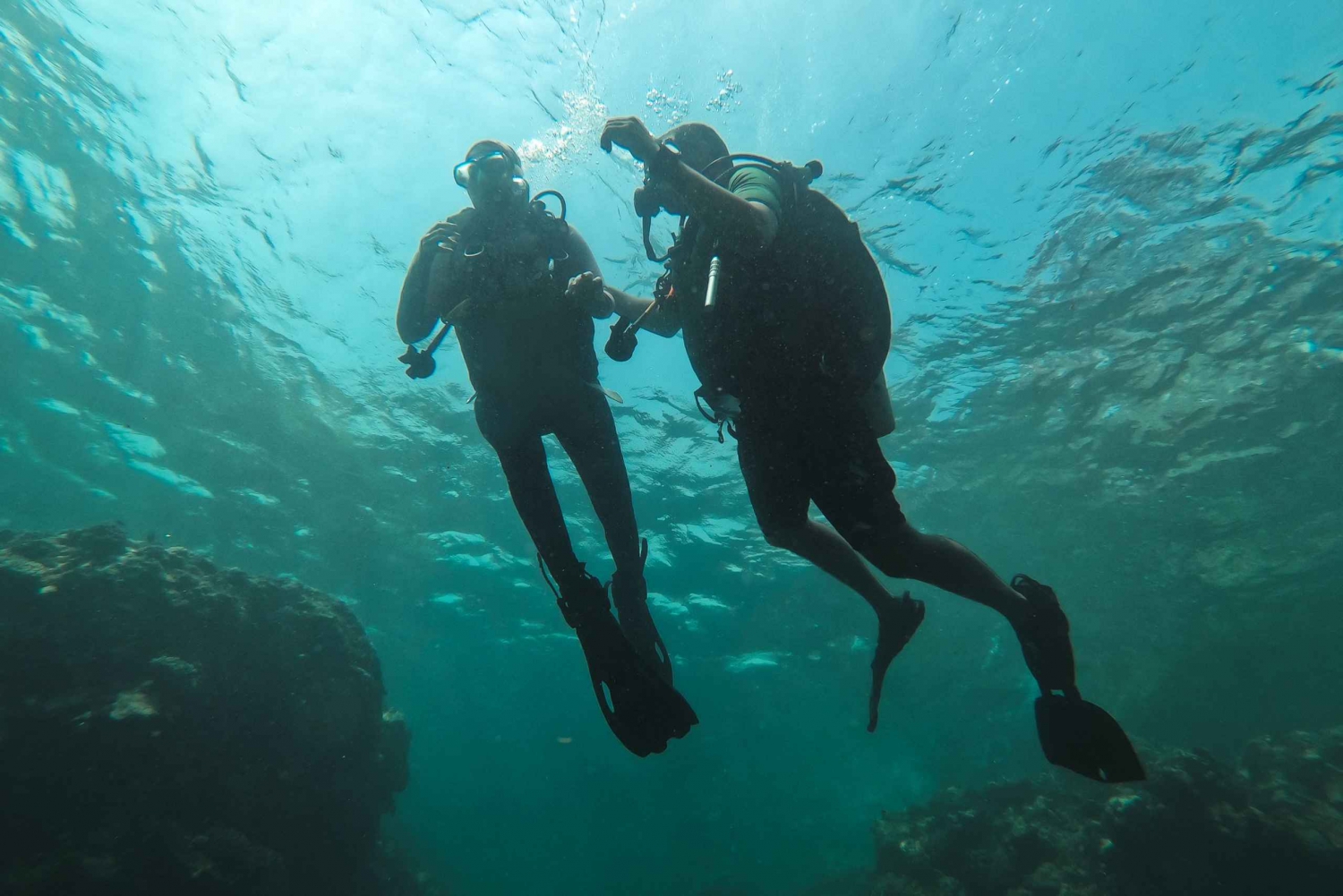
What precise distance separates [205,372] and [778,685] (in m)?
26.2

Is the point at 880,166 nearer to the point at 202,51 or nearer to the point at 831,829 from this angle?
the point at 202,51

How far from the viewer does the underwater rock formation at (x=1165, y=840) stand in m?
10.7

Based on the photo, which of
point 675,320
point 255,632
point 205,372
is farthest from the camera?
point 205,372

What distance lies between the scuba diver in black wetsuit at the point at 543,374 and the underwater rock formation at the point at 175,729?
8.19m

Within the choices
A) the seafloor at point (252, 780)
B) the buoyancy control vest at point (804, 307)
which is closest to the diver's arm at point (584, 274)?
the buoyancy control vest at point (804, 307)

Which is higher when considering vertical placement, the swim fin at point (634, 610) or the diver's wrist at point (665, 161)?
the diver's wrist at point (665, 161)

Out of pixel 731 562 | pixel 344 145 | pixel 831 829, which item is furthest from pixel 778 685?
pixel 831 829

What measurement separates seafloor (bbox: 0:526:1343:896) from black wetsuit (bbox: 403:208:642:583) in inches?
324

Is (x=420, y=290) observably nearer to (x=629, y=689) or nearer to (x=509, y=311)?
(x=509, y=311)

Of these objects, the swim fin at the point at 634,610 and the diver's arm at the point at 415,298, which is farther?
the swim fin at the point at 634,610

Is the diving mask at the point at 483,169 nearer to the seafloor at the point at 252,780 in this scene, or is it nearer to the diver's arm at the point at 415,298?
the diver's arm at the point at 415,298

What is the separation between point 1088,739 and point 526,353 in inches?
168

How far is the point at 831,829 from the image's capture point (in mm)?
52469

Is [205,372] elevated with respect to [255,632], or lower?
elevated
